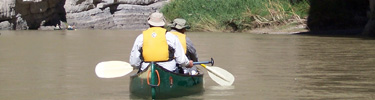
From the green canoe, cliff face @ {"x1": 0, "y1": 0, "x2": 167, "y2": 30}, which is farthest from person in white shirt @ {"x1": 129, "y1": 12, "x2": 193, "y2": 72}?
cliff face @ {"x1": 0, "y1": 0, "x2": 167, "y2": 30}

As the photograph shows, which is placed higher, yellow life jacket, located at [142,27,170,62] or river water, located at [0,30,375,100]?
yellow life jacket, located at [142,27,170,62]

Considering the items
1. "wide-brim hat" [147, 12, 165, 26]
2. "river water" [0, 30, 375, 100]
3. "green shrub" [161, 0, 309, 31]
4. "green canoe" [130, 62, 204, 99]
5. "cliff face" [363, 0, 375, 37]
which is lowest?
"green shrub" [161, 0, 309, 31]

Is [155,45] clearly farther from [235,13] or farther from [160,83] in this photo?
[235,13]

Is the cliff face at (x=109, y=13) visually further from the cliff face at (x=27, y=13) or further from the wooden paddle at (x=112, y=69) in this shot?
the wooden paddle at (x=112, y=69)

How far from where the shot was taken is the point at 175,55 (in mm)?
9031

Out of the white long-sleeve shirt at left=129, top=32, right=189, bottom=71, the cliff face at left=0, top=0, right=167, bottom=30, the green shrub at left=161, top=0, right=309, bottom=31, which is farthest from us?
the cliff face at left=0, top=0, right=167, bottom=30

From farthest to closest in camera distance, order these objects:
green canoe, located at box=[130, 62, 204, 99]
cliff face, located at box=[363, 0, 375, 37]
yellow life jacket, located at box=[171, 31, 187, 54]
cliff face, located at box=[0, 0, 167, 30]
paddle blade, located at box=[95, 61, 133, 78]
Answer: cliff face, located at box=[0, 0, 167, 30], cliff face, located at box=[363, 0, 375, 37], yellow life jacket, located at box=[171, 31, 187, 54], paddle blade, located at box=[95, 61, 133, 78], green canoe, located at box=[130, 62, 204, 99]

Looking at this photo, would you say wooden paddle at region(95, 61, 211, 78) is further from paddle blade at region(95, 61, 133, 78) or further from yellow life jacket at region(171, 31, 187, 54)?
yellow life jacket at region(171, 31, 187, 54)

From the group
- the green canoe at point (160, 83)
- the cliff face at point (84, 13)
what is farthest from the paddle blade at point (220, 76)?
the cliff face at point (84, 13)

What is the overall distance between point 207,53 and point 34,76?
6638 millimetres

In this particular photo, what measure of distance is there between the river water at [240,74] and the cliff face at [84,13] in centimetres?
2035

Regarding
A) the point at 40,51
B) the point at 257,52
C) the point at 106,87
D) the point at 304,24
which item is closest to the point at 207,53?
the point at 257,52

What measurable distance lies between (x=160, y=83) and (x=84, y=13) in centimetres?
3304

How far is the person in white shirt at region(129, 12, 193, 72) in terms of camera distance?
882 centimetres
